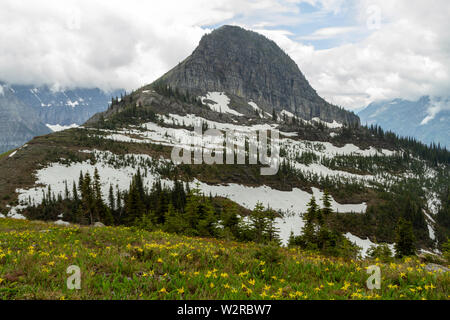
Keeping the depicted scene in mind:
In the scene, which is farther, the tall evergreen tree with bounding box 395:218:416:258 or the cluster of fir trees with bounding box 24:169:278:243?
the tall evergreen tree with bounding box 395:218:416:258

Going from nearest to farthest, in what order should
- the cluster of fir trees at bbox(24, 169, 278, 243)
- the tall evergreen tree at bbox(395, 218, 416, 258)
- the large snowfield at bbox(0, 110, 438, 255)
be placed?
1. the cluster of fir trees at bbox(24, 169, 278, 243)
2. the tall evergreen tree at bbox(395, 218, 416, 258)
3. the large snowfield at bbox(0, 110, 438, 255)

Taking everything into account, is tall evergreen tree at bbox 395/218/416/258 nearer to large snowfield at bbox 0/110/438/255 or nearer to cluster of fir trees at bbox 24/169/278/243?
cluster of fir trees at bbox 24/169/278/243

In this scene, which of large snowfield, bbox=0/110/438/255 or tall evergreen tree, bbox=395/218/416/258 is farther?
large snowfield, bbox=0/110/438/255

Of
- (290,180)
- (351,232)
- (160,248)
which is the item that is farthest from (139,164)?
(160,248)

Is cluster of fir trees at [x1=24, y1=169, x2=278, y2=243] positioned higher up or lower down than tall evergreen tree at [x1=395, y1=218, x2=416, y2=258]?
higher up

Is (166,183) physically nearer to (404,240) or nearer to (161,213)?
(161,213)

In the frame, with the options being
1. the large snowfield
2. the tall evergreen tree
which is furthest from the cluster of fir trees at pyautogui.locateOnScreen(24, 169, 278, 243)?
the tall evergreen tree

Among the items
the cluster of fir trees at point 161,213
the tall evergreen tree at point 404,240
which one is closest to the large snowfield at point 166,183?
the cluster of fir trees at point 161,213

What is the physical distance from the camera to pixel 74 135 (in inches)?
4619

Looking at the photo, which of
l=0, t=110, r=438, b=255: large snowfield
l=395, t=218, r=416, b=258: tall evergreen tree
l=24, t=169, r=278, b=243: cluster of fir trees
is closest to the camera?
l=24, t=169, r=278, b=243: cluster of fir trees

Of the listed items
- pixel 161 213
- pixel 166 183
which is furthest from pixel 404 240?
pixel 166 183

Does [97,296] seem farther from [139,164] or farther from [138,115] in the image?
[138,115]

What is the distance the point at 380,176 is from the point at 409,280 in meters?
204
